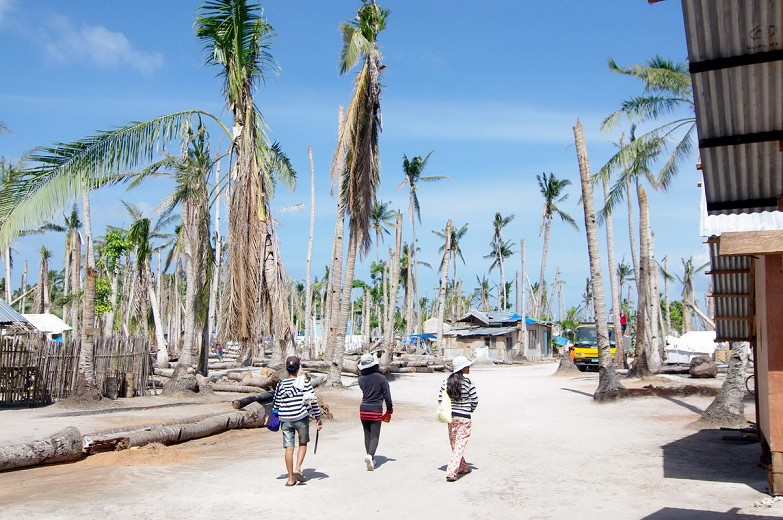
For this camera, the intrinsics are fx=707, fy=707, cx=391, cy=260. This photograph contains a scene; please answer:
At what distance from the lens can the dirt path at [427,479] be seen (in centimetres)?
759

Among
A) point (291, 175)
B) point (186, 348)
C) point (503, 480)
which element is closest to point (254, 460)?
point (503, 480)

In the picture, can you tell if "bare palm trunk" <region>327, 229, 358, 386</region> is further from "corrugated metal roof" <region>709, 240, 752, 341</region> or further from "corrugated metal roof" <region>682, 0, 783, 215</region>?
"corrugated metal roof" <region>682, 0, 783, 215</region>

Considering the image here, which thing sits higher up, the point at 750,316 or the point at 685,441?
the point at 750,316

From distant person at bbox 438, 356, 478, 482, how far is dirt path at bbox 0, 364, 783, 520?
0.24 m

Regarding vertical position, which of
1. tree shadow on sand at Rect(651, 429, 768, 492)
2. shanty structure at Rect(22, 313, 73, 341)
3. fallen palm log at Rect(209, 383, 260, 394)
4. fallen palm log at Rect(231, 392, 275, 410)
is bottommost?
fallen palm log at Rect(209, 383, 260, 394)

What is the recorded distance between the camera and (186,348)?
23.6m

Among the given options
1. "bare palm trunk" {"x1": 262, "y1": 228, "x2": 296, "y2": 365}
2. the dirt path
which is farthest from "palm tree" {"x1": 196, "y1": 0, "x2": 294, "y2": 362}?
the dirt path

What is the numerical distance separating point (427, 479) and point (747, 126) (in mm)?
5962

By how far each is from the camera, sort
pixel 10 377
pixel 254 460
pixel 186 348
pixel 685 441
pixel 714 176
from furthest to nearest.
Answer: pixel 186 348
pixel 10 377
pixel 685 441
pixel 254 460
pixel 714 176

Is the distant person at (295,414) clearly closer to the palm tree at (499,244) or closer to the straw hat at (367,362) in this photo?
the straw hat at (367,362)

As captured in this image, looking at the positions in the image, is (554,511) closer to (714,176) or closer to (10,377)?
(714,176)

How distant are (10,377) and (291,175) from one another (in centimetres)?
945

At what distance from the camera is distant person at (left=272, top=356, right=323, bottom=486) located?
29.2 ft

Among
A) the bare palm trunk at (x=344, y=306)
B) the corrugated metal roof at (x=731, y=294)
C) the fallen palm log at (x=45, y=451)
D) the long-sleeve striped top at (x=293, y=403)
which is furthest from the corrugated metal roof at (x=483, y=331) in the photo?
the long-sleeve striped top at (x=293, y=403)
